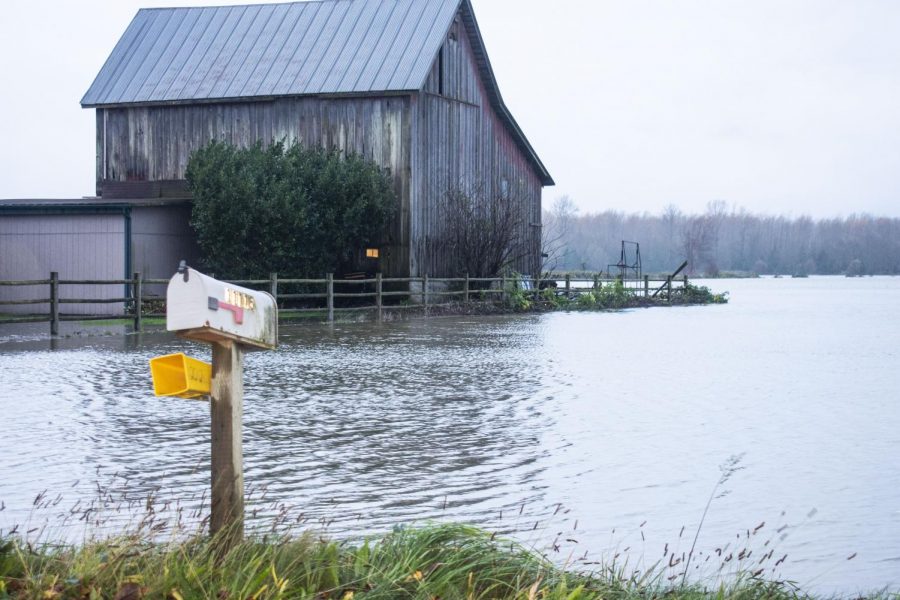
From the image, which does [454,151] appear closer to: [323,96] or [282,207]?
[323,96]

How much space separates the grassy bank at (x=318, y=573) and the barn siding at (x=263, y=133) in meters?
29.1

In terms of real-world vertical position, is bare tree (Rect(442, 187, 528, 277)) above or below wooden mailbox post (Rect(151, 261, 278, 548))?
above

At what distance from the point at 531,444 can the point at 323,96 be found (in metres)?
26.1

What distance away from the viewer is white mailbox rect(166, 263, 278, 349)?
4883mm

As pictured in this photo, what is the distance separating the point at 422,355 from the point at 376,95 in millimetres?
16378

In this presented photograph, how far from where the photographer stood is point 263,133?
36.1 m

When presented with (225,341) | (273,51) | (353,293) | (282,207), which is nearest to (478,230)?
(353,293)

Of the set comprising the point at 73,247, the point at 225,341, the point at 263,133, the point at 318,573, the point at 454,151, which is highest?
the point at 263,133

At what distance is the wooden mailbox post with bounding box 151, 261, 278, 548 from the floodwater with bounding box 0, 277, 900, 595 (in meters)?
0.75

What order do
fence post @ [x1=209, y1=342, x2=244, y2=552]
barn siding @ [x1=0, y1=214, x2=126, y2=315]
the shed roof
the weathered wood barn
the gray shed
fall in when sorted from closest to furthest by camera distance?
fence post @ [x1=209, y1=342, x2=244, y2=552] < the gray shed < barn siding @ [x1=0, y1=214, x2=126, y2=315] < the weathered wood barn < the shed roof

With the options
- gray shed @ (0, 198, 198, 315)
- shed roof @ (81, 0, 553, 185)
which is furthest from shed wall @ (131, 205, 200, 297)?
shed roof @ (81, 0, 553, 185)

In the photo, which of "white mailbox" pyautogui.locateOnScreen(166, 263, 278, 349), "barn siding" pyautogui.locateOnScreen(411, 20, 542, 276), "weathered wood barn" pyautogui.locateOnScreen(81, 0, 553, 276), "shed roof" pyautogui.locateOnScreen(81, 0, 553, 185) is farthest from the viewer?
"shed roof" pyautogui.locateOnScreen(81, 0, 553, 185)

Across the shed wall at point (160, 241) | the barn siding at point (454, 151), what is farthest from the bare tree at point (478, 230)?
the shed wall at point (160, 241)

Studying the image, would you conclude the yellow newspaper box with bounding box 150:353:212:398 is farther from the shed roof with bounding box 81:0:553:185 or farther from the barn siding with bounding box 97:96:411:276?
the shed roof with bounding box 81:0:553:185
